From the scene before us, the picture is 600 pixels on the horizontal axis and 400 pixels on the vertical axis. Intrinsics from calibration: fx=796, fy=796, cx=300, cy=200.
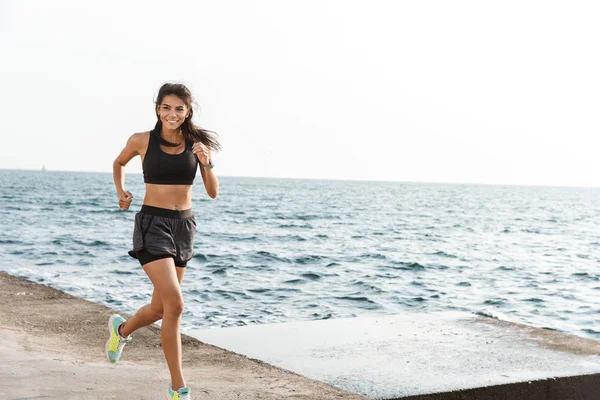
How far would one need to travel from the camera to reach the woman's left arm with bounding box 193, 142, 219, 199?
4.49 metres

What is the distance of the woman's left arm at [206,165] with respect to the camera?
4.49 metres

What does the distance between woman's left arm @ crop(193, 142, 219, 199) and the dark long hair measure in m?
0.09

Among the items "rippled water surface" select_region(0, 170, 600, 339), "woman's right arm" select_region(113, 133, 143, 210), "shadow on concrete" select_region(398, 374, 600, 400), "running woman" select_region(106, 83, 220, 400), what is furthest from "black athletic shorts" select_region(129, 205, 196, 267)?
"rippled water surface" select_region(0, 170, 600, 339)

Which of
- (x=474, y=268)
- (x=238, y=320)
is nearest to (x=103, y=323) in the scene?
(x=238, y=320)

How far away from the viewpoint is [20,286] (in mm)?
8500

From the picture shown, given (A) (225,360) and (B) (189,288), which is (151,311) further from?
(B) (189,288)

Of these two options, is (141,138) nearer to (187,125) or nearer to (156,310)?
(187,125)

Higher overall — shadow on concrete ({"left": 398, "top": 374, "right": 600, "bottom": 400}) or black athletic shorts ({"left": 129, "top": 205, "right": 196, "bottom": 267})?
black athletic shorts ({"left": 129, "top": 205, "right": 196, "bottom": 267})

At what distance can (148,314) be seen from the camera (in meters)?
4.80

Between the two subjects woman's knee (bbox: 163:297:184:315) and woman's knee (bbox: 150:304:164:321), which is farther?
woman's knee (bbox: 150:304:164:321)

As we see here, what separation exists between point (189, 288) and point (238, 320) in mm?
3337

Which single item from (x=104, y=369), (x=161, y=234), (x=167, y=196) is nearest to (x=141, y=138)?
(x=167, y=196)

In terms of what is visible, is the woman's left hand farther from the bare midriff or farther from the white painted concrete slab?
the white painted concrete slab

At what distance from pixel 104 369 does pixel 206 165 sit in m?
1.66
